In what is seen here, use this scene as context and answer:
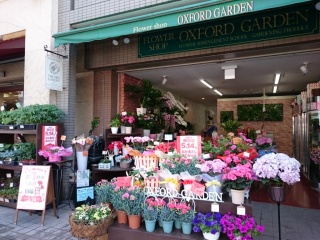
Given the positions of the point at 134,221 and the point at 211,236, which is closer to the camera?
the point at 211,236

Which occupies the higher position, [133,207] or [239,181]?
[239,181]

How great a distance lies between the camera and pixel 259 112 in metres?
11.8

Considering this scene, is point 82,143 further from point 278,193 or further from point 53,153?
point 278,193

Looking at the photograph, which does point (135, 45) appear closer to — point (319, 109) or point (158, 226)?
point (158, 226)

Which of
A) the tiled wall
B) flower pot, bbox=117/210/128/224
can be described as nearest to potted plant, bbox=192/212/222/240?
flower pot, bbox=117/210/128/224

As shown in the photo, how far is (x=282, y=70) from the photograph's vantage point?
6.59 metres

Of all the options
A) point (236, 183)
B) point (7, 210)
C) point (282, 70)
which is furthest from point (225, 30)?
point (7, 210)

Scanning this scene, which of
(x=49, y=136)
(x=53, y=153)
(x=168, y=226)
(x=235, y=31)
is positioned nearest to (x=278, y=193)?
(x=168, y=226)

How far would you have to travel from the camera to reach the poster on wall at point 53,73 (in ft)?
17.1

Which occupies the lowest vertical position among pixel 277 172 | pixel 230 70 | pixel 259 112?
pixel 277 172

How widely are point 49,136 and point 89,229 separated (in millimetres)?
2702

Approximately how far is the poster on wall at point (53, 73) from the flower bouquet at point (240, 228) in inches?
171

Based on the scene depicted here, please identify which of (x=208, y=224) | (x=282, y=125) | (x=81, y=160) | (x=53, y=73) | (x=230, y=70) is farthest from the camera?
(x=282, y=125)

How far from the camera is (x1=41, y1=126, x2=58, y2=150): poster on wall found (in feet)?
15.9
